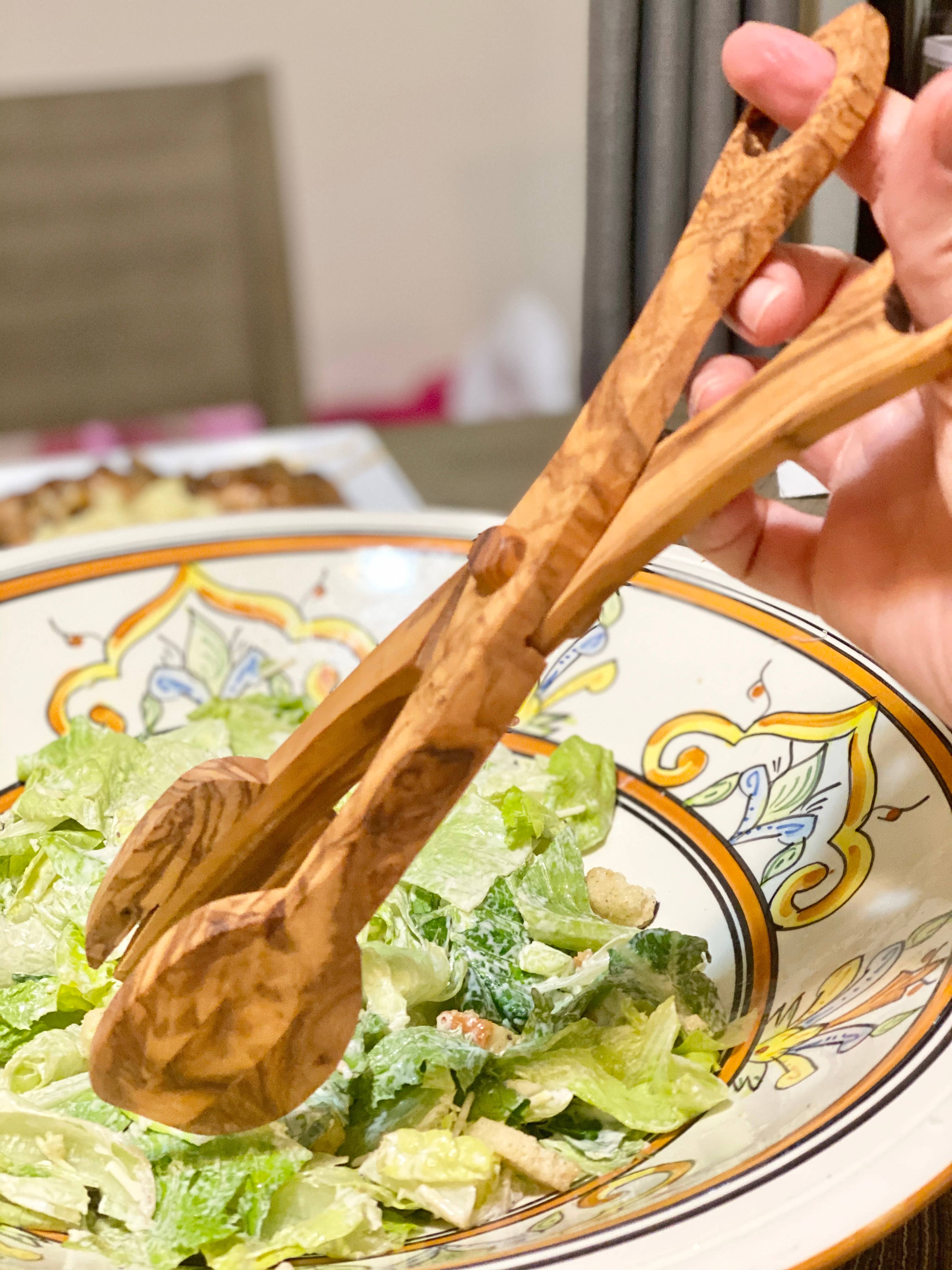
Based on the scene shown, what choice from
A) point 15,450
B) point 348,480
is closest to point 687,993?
point 348,480

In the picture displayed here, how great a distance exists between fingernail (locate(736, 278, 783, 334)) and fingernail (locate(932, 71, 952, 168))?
3.3 inches

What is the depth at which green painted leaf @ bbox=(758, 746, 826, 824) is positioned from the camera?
79 cm

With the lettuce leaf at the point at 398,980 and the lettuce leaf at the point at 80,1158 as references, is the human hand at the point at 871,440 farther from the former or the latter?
the lettuce leaf at the point at 80,1158

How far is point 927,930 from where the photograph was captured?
0.62 m

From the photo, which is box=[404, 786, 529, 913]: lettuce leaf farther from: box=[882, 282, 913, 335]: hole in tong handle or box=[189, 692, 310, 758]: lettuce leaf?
box=[882, 282, 913, 335]: hole in tong handle

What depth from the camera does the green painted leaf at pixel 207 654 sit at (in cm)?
100

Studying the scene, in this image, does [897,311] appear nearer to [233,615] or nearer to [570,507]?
[570,507]

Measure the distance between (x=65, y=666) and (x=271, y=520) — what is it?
0.22 m

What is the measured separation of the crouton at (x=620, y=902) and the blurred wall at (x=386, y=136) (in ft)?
5.97

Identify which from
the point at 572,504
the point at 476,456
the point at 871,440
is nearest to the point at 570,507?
the point at 572,504

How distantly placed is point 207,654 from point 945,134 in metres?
0.68

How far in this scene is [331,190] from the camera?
262 centimetres

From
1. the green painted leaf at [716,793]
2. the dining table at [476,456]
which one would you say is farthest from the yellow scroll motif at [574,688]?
the dining table at [476,456]

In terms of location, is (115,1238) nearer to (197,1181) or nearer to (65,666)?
(197,1181)
